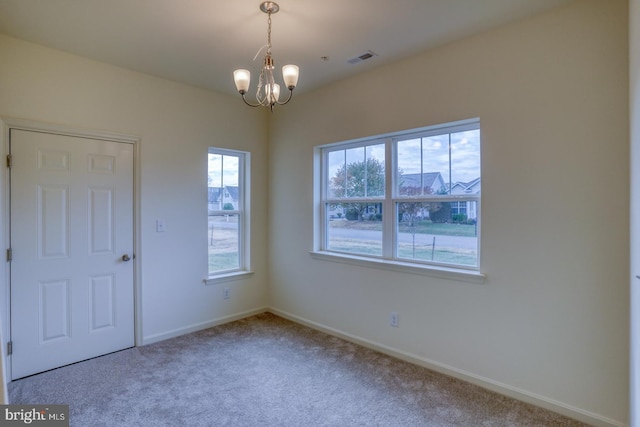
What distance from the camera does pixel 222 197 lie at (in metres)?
4.08

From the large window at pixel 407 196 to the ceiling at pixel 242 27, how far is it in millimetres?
758

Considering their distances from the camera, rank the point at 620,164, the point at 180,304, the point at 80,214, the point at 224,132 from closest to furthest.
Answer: the point at 620,164 < the point at 80,214 < the point at 180,304 < the point at 224,132

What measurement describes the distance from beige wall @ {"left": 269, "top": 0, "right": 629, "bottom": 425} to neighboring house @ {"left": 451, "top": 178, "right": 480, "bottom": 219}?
0.14m

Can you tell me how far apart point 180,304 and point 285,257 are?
1.27 metres

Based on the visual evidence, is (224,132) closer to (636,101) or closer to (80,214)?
(80,214)

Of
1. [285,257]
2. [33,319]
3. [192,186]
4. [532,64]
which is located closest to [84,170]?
[192,186]

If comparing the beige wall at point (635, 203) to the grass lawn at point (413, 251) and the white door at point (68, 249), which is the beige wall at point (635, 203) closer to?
the grass lawn at point (413, 251)

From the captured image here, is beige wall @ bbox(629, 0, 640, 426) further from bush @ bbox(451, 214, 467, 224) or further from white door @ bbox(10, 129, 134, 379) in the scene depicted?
white door @ bbox(10, 129, 134, 379)

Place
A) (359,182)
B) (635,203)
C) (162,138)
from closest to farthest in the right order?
(635,203) → (162,138) → (359,182)

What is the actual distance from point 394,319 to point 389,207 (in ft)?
3.40

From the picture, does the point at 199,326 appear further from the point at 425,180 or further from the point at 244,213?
the point at 425,180

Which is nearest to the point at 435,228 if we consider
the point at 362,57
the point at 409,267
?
the point at 409,267

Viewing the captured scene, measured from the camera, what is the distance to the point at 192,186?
373 centimetres

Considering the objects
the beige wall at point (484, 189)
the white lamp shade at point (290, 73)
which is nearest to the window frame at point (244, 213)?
the beige wall at point (484, 189)
